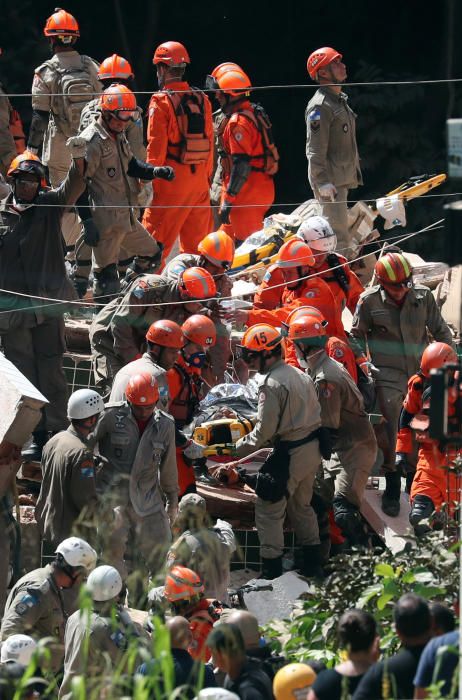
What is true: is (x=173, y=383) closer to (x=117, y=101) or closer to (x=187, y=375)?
(x=187, y=375)

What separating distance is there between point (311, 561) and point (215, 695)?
4.48 m

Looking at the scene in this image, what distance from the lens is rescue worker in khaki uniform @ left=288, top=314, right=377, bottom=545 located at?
1240cm

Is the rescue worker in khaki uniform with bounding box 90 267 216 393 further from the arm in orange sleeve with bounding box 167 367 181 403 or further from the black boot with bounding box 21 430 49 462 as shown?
the black boot with bounding box 21 430 49 462

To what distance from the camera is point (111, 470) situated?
1178 cm

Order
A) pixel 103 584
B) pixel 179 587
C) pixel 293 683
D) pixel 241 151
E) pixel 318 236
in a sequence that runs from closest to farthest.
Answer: pixel 293 683 → pixel 103 584 → pixel 179 587 → pixel 318 236 → pixel 241 151

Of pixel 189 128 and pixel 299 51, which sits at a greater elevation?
pixel 299 51

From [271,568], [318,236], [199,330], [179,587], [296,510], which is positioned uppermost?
[318,236]

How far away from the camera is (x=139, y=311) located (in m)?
13.1

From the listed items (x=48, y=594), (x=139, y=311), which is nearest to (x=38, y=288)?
(x=139, y=311)

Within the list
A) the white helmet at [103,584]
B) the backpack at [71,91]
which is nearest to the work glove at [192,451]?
the white helmet at [103,584]

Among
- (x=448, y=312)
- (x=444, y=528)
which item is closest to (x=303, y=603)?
(x=444, y=528)

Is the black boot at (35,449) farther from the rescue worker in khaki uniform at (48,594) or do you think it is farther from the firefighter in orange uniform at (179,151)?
the firefighter in orange uniform at (179,151)

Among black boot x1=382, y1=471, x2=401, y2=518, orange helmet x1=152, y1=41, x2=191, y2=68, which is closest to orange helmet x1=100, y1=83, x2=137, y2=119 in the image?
orange helmet x1=152, y1=41, x2=191, y2=68

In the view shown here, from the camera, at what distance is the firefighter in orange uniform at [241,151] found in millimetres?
16016
